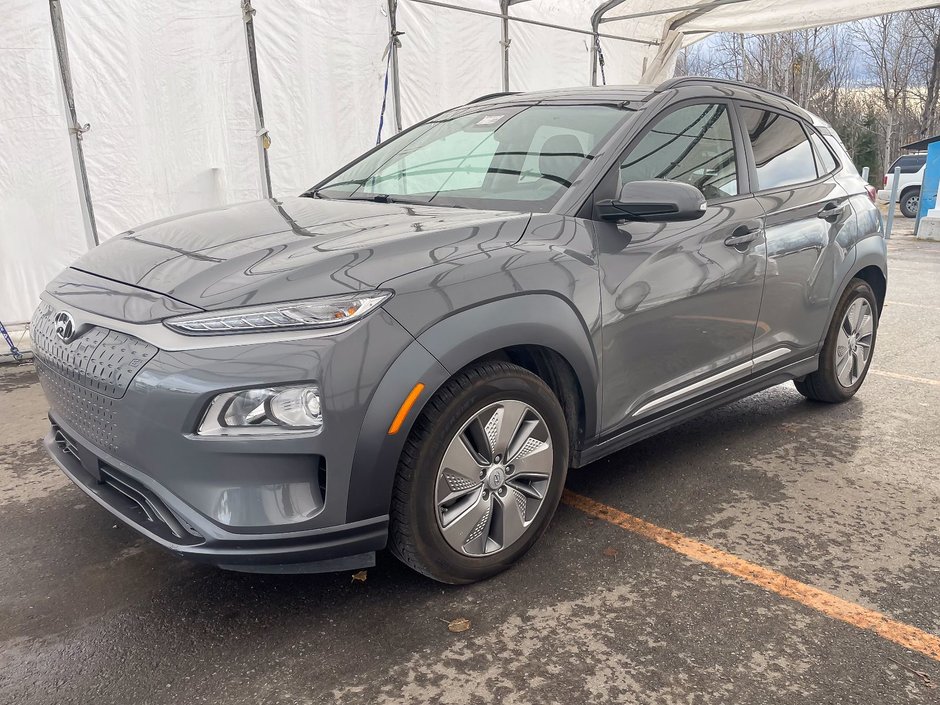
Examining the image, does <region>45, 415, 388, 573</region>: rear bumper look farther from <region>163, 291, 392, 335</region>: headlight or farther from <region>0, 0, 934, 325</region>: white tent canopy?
<region>0, 0, 934, 325</region>: white tent canopy

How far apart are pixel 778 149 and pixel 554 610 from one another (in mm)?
2596

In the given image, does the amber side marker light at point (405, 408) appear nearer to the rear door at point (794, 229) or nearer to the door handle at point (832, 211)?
the rear door at point (794, 229)

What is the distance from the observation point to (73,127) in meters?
6.62

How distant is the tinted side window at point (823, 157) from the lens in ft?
13.6

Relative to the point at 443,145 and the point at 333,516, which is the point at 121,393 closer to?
the point at 333,516

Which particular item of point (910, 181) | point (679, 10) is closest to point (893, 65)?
point (910, 181)

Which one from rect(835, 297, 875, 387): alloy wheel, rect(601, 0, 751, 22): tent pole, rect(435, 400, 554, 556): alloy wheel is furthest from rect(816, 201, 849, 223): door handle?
rect(601, 0, 751, 22): tent pole

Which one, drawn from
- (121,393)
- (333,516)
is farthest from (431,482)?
(121,393)

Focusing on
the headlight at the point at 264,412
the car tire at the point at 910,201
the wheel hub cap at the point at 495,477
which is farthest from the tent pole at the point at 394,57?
the car tire at the point at 910,201

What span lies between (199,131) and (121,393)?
5.79 m

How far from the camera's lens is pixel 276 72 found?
7.64 metres

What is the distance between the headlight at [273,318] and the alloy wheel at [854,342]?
317 cm

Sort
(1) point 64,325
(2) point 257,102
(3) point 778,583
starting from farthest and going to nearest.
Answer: (2) point 257,102
(3) point 778,583
(1) point 64,325

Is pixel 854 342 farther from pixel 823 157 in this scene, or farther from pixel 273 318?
pixel 273 318
